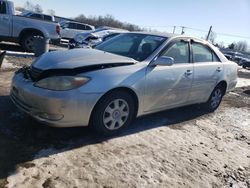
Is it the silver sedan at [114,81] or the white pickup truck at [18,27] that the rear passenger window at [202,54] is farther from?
the white pickup truck at [18,27]

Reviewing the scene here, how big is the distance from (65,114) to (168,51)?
→ 2.18 m

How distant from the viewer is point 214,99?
22.7ft

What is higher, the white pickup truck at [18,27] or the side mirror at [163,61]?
the side mirror at [163,61]

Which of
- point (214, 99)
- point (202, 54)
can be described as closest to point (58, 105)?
point (202, 54)

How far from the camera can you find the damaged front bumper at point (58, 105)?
13.1 feet

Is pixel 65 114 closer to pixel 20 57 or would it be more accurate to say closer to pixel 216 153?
pixel 216 153

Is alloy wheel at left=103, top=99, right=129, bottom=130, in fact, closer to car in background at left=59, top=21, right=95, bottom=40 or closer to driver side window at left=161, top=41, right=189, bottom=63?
driver side window at left=161, top=41, right=189, bottom=63

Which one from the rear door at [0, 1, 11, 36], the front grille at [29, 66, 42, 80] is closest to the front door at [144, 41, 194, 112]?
the front grille at [29, 66, 42, 80]

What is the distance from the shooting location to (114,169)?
3.72 metres

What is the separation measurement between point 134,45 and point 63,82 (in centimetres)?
181

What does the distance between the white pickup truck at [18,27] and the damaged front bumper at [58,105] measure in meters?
8.58

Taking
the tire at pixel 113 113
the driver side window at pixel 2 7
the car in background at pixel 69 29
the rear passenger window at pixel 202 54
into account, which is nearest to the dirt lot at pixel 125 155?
the tire at pixel 113 113

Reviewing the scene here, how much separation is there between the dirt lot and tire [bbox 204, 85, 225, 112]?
1.06m

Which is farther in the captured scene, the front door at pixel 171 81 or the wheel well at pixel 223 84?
the wheel well at pixel 223 84
